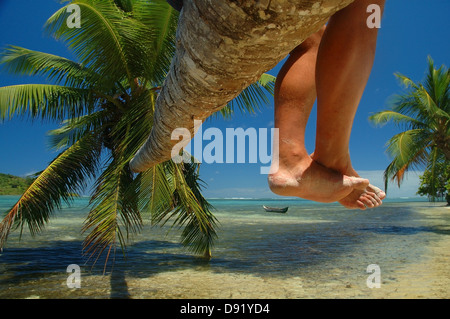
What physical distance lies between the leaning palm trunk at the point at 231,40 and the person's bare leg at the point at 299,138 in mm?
385

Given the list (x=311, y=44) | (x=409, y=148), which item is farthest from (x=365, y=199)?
(x=409, y=148)

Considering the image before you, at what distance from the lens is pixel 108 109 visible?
6891 mm

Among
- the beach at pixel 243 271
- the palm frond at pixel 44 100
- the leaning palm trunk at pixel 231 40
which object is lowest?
A: the beach at pixel 243 271

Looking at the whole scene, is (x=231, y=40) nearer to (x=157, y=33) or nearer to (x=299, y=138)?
(x=299, y=138)

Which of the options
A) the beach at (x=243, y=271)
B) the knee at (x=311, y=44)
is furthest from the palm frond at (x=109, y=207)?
the knee at (x=311, y=44)

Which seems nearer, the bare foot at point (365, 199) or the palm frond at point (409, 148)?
the bare foot at point (365, 199)

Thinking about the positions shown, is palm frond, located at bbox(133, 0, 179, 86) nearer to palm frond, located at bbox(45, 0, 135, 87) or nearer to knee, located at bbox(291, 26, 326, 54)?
palm frond, located at bbox(45, 0, 135, 87)

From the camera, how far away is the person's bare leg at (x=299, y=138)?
1032mm

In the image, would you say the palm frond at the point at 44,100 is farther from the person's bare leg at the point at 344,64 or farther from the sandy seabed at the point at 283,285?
the person's bare leg at the point at 344,64

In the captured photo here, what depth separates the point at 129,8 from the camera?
7574 millimetres

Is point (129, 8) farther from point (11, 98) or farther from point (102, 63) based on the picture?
point (11, 98)

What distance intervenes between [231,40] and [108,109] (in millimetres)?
6918

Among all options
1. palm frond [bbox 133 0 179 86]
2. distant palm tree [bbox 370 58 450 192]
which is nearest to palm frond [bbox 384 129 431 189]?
distant palm tree [bbox 370 58 450 192]

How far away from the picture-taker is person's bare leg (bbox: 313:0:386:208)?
79 centimetres
